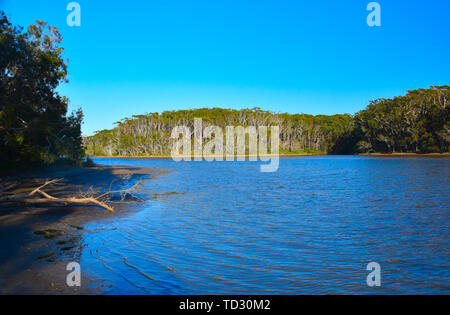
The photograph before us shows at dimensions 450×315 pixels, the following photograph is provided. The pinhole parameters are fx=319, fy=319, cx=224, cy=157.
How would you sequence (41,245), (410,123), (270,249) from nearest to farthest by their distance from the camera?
(41,245), (270,249), (410,123)

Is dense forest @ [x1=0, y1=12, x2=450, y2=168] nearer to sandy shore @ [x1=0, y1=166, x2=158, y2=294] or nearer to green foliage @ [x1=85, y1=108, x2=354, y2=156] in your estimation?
green foliage @ [x1=85, y1=108, x2=354, y2=156]

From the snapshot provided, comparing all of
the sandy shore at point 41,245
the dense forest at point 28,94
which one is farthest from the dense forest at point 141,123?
the sandy shore at point 41,245

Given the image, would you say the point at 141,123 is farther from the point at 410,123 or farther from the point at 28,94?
the point at 28,94

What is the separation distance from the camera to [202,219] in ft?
37.8

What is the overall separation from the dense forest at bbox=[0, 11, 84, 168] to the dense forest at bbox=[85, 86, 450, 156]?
7726cm

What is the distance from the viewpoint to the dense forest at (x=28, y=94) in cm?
1923

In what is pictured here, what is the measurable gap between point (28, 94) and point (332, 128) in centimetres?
11286

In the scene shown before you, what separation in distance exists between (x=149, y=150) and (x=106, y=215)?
108840mm

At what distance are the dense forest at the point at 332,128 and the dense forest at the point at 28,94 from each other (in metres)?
77.3

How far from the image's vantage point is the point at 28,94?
68.8ft

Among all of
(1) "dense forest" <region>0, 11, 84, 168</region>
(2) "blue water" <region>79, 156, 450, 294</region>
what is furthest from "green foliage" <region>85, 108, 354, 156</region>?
(2) "blue water" <region>79, 156, 450, 294</region>

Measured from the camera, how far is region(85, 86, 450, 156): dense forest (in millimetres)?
76438

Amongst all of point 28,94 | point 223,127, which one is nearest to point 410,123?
point 223,127
